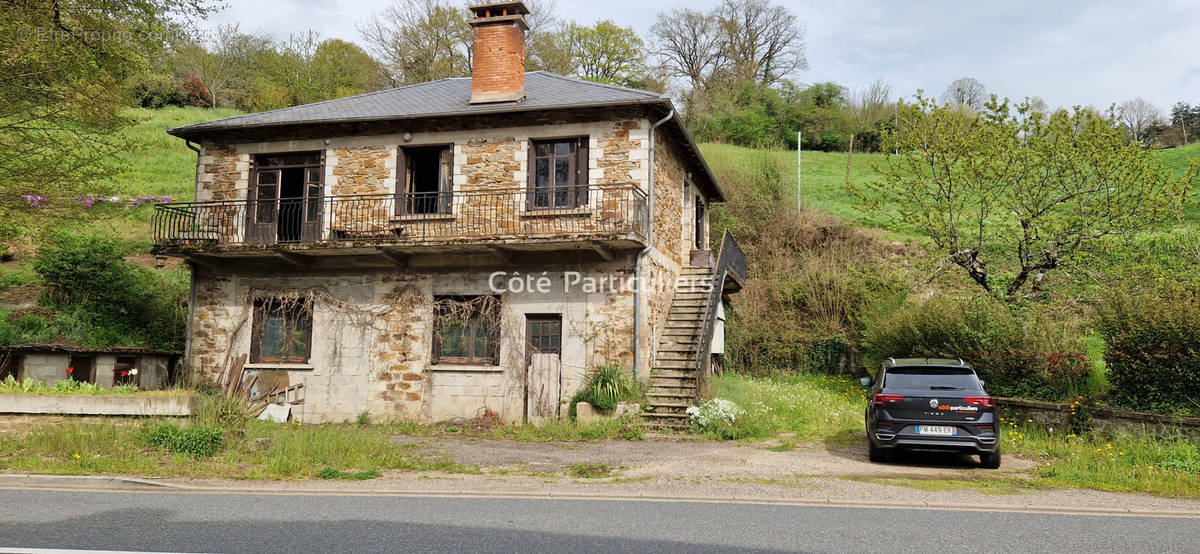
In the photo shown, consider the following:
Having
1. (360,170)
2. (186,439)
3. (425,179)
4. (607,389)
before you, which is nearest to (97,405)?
(186,439)

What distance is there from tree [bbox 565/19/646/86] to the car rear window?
113 feet

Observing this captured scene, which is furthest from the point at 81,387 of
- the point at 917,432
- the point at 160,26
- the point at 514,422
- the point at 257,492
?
the point at 917,432

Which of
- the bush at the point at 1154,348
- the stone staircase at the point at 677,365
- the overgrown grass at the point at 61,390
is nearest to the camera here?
the overgrown grass at the point at 61,390

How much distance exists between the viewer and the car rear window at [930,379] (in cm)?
1027

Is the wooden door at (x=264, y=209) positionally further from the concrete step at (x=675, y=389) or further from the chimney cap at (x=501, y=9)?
the concrete step at (x=675, y=389)

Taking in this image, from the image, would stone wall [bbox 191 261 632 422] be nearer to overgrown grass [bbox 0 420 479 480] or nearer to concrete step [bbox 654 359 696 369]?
concrete step [bbox 654 359 696 369]

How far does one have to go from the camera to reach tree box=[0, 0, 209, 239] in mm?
14844

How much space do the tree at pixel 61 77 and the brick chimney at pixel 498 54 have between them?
662cm

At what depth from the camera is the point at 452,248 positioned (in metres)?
14.2

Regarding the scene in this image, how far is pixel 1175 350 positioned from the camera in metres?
10.6

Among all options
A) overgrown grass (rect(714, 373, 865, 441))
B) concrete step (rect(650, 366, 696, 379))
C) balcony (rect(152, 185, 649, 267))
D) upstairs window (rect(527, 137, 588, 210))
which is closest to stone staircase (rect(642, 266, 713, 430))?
concrete step (rect(650, 366, 696, 379))

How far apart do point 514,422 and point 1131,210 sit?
13391 millimetres

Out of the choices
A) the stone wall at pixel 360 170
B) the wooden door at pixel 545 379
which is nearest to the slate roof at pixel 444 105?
the stone wall at pixel 360 170

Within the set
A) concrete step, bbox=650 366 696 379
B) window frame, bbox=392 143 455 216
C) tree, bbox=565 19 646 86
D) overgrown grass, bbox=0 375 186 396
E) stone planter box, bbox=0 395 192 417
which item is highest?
tree, bbox=565 19 646 86
